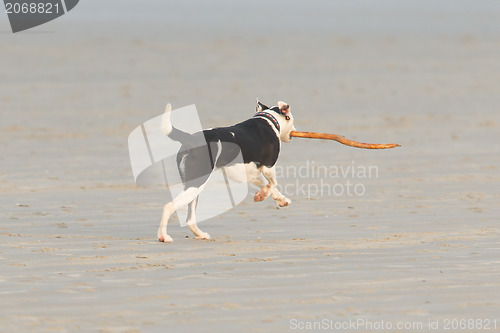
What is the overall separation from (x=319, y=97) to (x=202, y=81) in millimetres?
4192

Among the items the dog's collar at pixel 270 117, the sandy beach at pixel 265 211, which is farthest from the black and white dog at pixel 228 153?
the sandy beach at pixel 265 211

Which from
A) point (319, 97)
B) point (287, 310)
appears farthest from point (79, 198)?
point (319, 97)

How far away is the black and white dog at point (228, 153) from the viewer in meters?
9.27

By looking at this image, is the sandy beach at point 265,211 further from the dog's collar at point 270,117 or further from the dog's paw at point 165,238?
the dog's collar at point 270,117

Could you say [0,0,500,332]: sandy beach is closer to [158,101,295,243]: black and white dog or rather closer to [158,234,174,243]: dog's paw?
[158,234,174,243]: dog's paw

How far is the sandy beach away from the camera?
7.01 meters

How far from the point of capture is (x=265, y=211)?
1112 centimetres

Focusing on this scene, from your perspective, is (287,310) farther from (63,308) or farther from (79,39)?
(79,39)

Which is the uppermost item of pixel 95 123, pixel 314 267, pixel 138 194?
pixel 314 267

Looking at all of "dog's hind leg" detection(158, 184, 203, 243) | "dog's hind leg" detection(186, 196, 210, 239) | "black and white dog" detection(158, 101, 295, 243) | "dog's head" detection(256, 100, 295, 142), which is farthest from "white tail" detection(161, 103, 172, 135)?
"dog's head" detection(256, 100, 295, 142)

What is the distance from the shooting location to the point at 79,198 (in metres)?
11.9

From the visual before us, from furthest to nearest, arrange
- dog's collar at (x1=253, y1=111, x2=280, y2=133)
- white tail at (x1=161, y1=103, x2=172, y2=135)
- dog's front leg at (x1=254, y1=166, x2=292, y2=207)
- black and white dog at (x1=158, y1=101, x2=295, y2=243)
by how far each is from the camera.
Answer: dog's collar at (x1=253, y1=111, x2=280, y2=133) < dog's front leg at (x1=254, y1=166, x2=292, y2=207) < black and white dog at (x1=158, y1=101, x2=295, y2=243) < white tail at (x1=161, y1=103, x2=172, y2=135)

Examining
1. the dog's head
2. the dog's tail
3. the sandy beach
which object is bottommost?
the sandy beach

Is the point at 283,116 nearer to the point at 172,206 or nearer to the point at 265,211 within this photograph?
the point at 265,211
